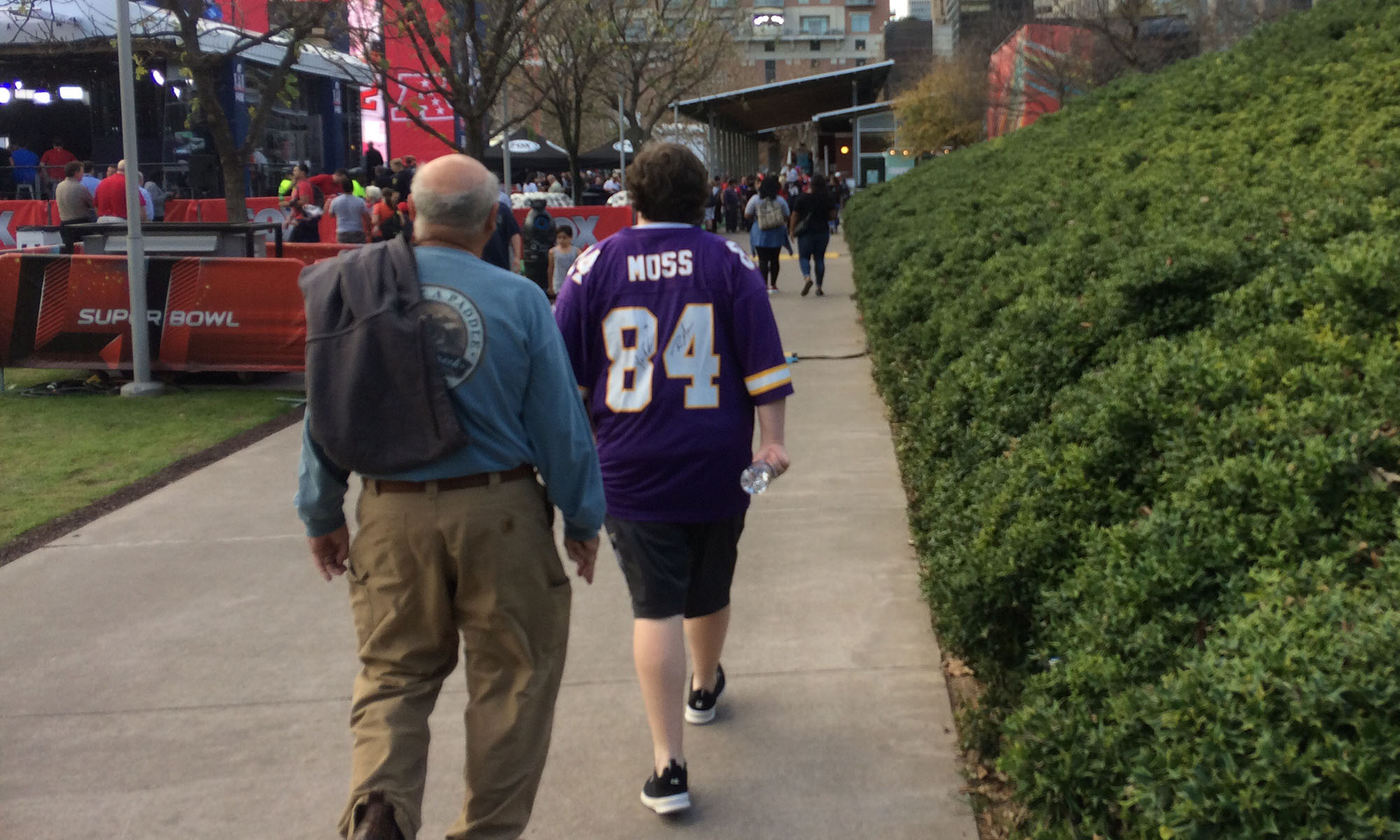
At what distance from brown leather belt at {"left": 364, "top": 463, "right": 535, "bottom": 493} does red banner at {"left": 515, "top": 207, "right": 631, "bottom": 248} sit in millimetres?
20626

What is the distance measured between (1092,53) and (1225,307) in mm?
19998

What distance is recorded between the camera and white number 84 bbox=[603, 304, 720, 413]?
3.85 metres

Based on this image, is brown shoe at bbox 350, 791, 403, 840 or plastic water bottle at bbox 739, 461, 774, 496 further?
plastic water bottle at bbox 739, 461, 774, 496

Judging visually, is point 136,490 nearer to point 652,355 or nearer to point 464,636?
point 652,355

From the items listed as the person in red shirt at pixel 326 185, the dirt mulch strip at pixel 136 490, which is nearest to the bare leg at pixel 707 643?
the dirt mulch strip at pixel 136 490

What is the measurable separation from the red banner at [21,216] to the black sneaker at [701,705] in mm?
22883

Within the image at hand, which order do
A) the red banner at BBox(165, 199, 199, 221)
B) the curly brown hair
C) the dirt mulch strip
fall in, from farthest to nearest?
1. the red banner at BBox(165, 199, 199, 221)
2. the dirt mulch strip
3. the curly brown hair

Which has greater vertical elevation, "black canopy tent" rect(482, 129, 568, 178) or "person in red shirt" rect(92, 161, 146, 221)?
"black canopy tent" rect(482, 129, 568, 178)

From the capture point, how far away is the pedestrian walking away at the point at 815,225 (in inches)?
734

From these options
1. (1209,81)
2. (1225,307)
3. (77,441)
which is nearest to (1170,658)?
(1225,307)

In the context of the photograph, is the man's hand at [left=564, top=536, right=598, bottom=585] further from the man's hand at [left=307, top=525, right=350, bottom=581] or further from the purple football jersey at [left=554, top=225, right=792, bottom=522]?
the man's hand at [left=307, top=525, right=350, bottom=581]

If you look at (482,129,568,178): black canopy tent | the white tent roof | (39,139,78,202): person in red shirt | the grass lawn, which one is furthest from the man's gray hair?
(482,129,568,178): black canopy tent

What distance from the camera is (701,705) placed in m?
4.52

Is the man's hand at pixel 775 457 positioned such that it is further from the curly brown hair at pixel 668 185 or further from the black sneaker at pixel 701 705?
the black sneaker at pixel 701 705
